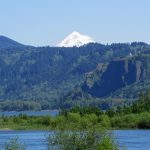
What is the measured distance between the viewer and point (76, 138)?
5634 centimetres

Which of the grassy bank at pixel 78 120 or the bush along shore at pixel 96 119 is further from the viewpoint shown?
the bush along shore at pixel 96 119

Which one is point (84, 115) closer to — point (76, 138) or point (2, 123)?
point (2, 123)

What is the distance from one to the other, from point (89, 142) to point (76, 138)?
110 centimetres

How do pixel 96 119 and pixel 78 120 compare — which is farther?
pixel 96 119

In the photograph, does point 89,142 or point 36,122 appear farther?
point 36,122

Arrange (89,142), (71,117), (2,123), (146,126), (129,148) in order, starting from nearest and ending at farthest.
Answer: (89,142) < (129,148) < (146,126) < (71,117) < (2,123)

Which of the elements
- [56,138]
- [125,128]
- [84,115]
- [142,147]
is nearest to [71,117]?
[84,115]

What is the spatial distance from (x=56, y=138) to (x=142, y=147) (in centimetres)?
5154

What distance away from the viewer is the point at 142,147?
351 feet

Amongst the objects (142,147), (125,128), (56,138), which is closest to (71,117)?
(125,128)

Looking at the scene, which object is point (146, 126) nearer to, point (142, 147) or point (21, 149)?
point (142, 147)

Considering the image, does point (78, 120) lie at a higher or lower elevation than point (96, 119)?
higher

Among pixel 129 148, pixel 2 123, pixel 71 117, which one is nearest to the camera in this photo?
pixel 129 148

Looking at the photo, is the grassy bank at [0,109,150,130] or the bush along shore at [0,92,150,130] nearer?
the grassy bank at [0,109,150,130]
